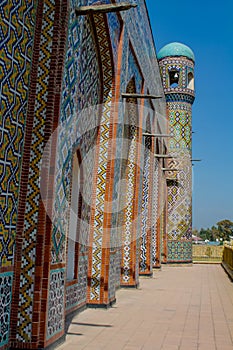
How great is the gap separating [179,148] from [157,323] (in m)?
12.4

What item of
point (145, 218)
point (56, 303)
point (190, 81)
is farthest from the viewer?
point (190, 81)

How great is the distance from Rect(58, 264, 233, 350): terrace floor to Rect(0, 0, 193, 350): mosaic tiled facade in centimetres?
37

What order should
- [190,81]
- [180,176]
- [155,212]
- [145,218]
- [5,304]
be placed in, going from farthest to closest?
[190,81] < [180,176] < [155,212] < [145,218] < [5,304]

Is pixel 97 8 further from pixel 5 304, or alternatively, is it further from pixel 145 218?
pixel 145 218

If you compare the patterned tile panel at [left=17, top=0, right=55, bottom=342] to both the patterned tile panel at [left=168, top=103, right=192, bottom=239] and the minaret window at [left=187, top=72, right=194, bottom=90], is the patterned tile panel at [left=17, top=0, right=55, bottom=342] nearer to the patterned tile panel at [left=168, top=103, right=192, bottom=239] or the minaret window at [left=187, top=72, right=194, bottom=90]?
the patterned tile panel at [left=168, top=103, right=192, bottom=239]

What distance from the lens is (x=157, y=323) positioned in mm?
5695

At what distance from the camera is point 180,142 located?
17531 millimetres

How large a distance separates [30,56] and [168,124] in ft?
45.3

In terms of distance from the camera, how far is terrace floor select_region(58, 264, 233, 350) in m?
4.58

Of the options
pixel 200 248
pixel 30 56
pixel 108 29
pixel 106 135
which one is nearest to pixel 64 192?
pixel 30 56

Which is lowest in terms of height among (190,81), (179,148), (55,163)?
(55,163)

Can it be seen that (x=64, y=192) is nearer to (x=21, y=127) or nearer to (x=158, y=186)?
(x=21, y=127)

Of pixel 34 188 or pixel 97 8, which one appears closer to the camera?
pixel 34 188

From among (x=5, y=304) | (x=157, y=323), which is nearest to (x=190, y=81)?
(x=157, y=323)
